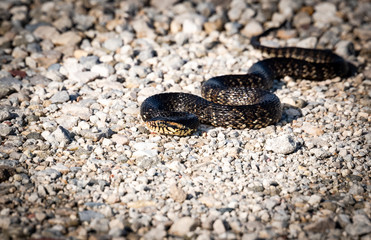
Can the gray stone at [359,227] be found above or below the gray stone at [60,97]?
above

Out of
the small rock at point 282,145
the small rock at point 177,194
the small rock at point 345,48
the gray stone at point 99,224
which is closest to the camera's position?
the gray stone at point 99,224

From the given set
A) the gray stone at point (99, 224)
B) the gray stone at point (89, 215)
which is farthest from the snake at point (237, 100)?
the gray stone at point (99, 224)

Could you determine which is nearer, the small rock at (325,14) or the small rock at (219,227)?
the small rock at (219,227)

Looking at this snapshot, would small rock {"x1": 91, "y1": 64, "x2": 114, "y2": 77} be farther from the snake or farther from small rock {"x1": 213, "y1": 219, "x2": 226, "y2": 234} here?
small rock {"x1": 213, "y1": 219, "x2": 226, "y2": 234}

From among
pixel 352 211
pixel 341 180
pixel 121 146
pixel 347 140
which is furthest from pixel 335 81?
pixel 121 146

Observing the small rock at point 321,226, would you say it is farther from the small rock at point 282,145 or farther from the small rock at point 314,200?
the small rock at point 282,145
